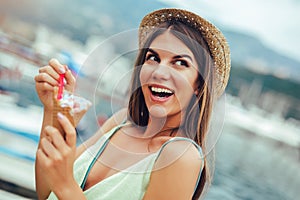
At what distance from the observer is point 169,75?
0.62m

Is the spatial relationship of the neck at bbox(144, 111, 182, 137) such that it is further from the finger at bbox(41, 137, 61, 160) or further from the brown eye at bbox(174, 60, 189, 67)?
the finger at bbox(41, 137, 61, 160)

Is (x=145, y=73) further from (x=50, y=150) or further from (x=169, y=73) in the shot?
(x=50, y=150)

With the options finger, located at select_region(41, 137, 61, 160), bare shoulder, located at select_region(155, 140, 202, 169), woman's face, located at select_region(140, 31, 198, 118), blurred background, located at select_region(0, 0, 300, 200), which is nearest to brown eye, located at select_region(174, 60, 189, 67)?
woman's face, located at select_region(140, 31, 198, 118)

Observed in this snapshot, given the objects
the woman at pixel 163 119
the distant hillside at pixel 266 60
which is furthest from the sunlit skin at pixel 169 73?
the distant hillside at pixel 266 60

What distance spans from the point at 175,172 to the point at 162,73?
0.14m

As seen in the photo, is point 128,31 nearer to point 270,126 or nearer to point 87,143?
point 87,143

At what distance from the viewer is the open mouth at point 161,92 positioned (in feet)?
2.02

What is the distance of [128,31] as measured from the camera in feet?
2.04

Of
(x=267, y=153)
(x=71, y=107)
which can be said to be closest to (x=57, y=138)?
(x=71, y=107)

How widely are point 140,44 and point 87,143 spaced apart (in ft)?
0.62

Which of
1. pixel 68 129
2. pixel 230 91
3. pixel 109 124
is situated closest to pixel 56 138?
pixel 68 129

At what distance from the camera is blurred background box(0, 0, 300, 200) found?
348cm

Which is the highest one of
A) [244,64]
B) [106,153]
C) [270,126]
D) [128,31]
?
[128,31]

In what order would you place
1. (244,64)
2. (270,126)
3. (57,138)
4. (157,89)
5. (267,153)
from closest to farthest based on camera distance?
1. (57,138)
2. (157,89)
3. (244,64)
4. (270,126)
5. (267,153)
